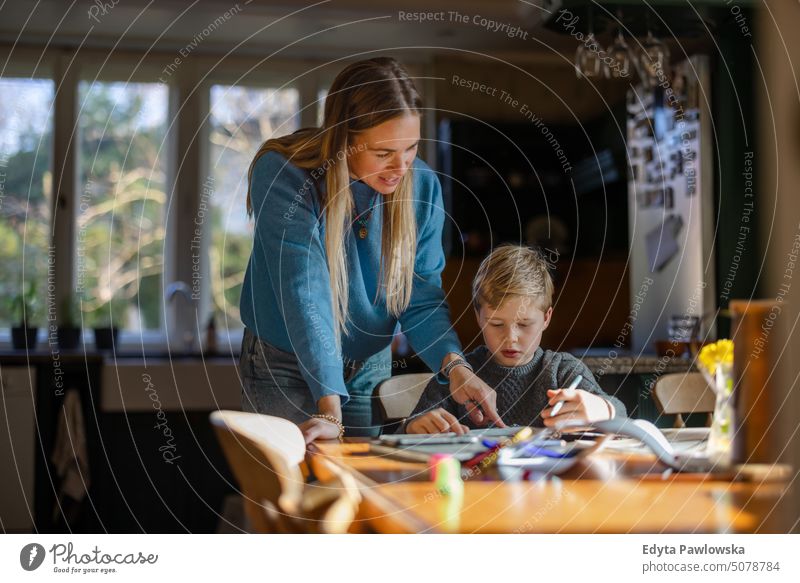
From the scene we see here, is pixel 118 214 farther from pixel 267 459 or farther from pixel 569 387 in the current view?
pixel 569 387

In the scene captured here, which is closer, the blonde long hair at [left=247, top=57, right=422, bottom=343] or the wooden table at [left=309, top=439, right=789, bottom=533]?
the wooden table at [left=309, top=439, right=789, bottom=533]

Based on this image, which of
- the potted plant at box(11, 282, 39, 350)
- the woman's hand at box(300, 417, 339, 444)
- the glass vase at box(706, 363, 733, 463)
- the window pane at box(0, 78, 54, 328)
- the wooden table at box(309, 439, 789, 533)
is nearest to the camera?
the wooden table at box(309, 439, 789, 533)

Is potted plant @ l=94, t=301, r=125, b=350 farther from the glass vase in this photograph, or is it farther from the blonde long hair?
the glass vase

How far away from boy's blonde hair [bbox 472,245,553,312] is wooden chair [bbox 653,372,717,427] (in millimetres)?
307

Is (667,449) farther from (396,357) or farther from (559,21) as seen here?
(559,21)

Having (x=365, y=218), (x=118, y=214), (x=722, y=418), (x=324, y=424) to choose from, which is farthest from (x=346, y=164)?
(x=118, y=214)

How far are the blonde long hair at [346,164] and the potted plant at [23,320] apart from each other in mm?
1138

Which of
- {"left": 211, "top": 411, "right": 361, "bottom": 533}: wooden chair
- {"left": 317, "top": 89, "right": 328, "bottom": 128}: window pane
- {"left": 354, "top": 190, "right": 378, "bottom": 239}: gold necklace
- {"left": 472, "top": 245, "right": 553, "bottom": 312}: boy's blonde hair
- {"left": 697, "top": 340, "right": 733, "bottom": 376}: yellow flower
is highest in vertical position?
{"left": 317, "top": 89, "right": 328, "bottom": 128}: window pane

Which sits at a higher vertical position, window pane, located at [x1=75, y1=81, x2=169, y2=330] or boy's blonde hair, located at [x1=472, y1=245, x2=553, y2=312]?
window pane, located at [x1=75, y1=81, x2=169, y2=330]

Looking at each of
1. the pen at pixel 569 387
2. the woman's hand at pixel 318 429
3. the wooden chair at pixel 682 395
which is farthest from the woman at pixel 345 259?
the wooden chair at pixel 682 395

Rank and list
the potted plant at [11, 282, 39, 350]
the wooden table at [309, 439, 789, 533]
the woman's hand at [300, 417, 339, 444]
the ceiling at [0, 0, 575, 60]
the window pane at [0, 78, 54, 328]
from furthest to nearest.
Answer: the potted plant at [11, 282, 39, 350] < the window pane at [0, 78, 54, 328] < the ceiling at [0, 0, 575, 60] < the woman's hand at [300, 417, 339, 444] < the wooden table at [309, 439, 789, 533]

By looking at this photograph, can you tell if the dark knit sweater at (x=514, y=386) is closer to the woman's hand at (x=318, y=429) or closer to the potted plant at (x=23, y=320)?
the woman's hand at (x=318, y=429)

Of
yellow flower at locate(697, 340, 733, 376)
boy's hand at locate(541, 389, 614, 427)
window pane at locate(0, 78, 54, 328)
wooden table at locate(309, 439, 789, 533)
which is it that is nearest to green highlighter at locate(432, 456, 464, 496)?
wooden table at locate(309, 439, 789, 533)

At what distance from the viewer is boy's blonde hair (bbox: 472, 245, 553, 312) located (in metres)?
1.42
